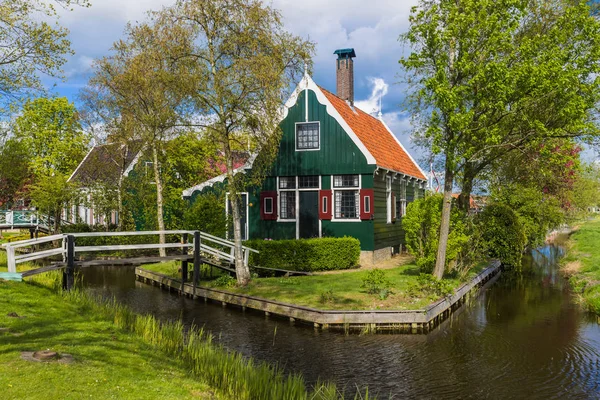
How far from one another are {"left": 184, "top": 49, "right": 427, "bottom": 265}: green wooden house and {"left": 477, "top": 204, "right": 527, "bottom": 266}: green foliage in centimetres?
449

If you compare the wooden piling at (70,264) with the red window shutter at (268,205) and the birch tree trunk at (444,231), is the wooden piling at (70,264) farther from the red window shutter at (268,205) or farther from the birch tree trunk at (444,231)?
the birch tree trunk at (444,231)

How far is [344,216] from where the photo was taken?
66.7ft

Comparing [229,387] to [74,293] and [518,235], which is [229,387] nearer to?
[74,293]

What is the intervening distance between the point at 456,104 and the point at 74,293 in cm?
1147

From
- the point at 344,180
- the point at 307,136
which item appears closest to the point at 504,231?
the point at 344,180

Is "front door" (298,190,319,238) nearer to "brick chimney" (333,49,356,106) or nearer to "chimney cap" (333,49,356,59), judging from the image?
"brick chimney" (333,49,356,106)

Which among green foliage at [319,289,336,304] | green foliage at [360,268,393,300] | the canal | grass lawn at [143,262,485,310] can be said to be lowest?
the canal

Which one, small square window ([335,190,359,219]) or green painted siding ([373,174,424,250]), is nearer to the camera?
small square window ([335,190,359,219])

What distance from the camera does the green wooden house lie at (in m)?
20.0

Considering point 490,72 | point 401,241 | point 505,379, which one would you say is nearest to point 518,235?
point 401,241

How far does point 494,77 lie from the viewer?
13133mm

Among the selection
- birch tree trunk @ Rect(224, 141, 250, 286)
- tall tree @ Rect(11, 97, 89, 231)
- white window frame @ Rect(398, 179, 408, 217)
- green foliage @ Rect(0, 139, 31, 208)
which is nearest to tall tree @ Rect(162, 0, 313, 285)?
birch tree trunk @ Rect(224, 141, 250, 286)

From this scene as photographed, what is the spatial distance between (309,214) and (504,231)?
900 cm

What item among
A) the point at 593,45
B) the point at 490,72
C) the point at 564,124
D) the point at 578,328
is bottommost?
the point at 578,328
